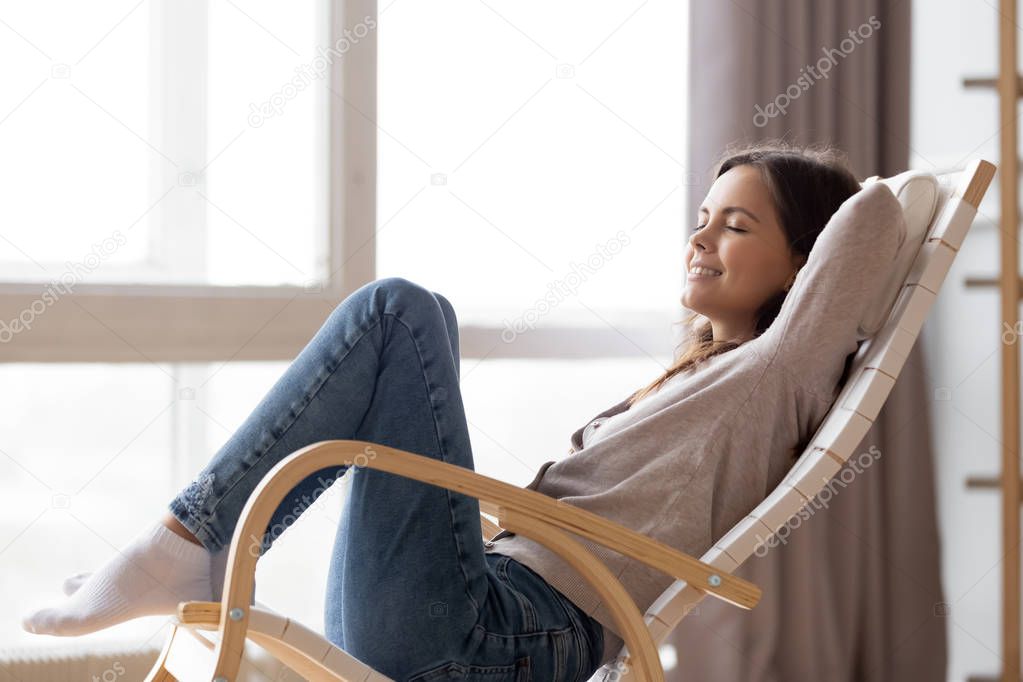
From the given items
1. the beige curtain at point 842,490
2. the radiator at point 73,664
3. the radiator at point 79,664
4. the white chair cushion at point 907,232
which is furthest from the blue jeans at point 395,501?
the beige curtain at point 842,490

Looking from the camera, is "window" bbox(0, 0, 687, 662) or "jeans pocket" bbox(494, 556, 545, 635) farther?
"window" bbox(0, 0, 687, 662)

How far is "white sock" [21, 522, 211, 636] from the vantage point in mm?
1265

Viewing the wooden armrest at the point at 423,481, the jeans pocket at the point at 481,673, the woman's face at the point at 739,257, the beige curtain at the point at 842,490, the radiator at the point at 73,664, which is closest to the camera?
the wooden armrest at the point at 423,481

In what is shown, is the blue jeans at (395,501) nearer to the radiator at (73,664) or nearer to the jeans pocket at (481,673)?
the jeans pocket at (481,673)

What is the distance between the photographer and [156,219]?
7.02 feet

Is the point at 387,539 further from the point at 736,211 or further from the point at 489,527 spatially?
the point at 736,211

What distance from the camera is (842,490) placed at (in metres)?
2.60

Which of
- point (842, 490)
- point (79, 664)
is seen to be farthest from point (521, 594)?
point (842, 490)

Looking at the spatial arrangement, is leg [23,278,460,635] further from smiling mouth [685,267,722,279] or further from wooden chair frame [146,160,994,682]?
smiling mouth [685,267,722,279]

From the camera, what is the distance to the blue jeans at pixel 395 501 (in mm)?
1254

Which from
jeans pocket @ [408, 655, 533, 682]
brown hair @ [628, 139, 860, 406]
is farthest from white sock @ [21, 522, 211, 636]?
brown hair @ [628, 139, 860, 406]

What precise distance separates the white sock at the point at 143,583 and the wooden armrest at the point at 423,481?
0.64ft

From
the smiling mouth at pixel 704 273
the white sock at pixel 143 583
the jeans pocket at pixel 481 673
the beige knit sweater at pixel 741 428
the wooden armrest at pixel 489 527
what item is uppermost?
the smiling mouth at pixel 704 273

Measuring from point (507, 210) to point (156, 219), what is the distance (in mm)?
716
